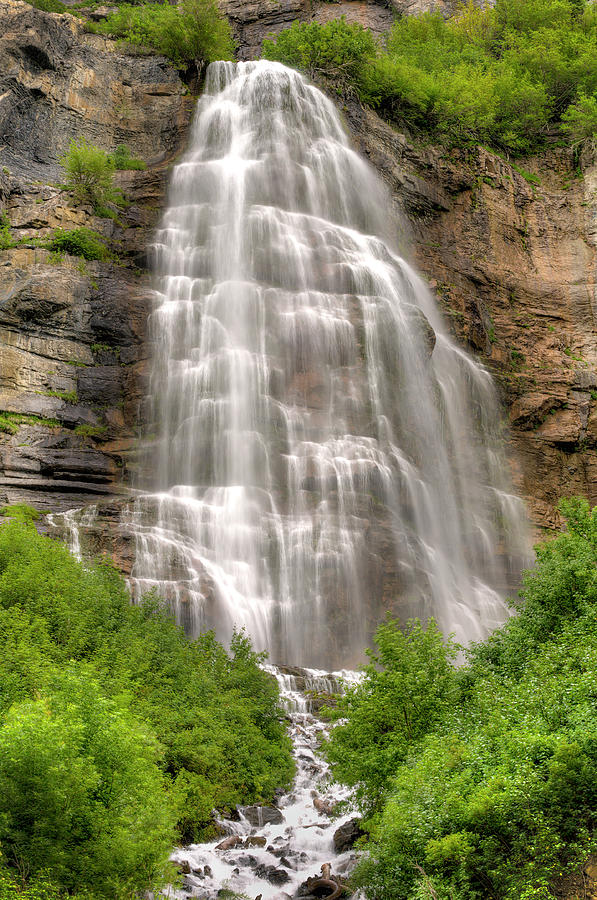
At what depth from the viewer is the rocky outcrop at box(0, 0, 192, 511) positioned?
24594 millimetres

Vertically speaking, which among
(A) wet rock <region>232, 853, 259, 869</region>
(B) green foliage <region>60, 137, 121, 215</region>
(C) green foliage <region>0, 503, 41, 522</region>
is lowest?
(A) wet rock <region>232, 853, 259, 869</region>

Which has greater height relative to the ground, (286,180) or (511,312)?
(286,180)

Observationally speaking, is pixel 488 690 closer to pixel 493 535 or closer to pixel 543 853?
pixel 543 853

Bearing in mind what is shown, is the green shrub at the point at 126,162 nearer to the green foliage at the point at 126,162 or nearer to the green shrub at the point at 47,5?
the green foliage at the point at 126,162

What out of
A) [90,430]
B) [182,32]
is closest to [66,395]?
[90,430]

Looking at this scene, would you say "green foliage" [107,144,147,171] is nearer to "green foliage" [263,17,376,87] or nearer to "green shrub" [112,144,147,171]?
"green shrub" [112,144,147,171]

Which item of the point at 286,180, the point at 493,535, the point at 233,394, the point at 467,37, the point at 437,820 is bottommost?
the point at 493,535

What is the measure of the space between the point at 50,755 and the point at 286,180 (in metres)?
30.6

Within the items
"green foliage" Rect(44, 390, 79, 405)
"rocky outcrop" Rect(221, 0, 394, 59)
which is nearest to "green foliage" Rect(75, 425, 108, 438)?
"green foliage" Rect(44, 390, 79, 405)

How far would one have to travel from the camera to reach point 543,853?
28.1 ft

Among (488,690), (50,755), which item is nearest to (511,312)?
(488,690)

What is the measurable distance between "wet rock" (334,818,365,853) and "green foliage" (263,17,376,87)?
37.8 metres

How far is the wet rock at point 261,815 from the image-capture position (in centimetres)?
1445

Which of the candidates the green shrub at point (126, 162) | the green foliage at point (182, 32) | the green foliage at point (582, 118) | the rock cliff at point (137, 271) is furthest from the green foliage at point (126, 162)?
the green foliage at point (582, 118)
